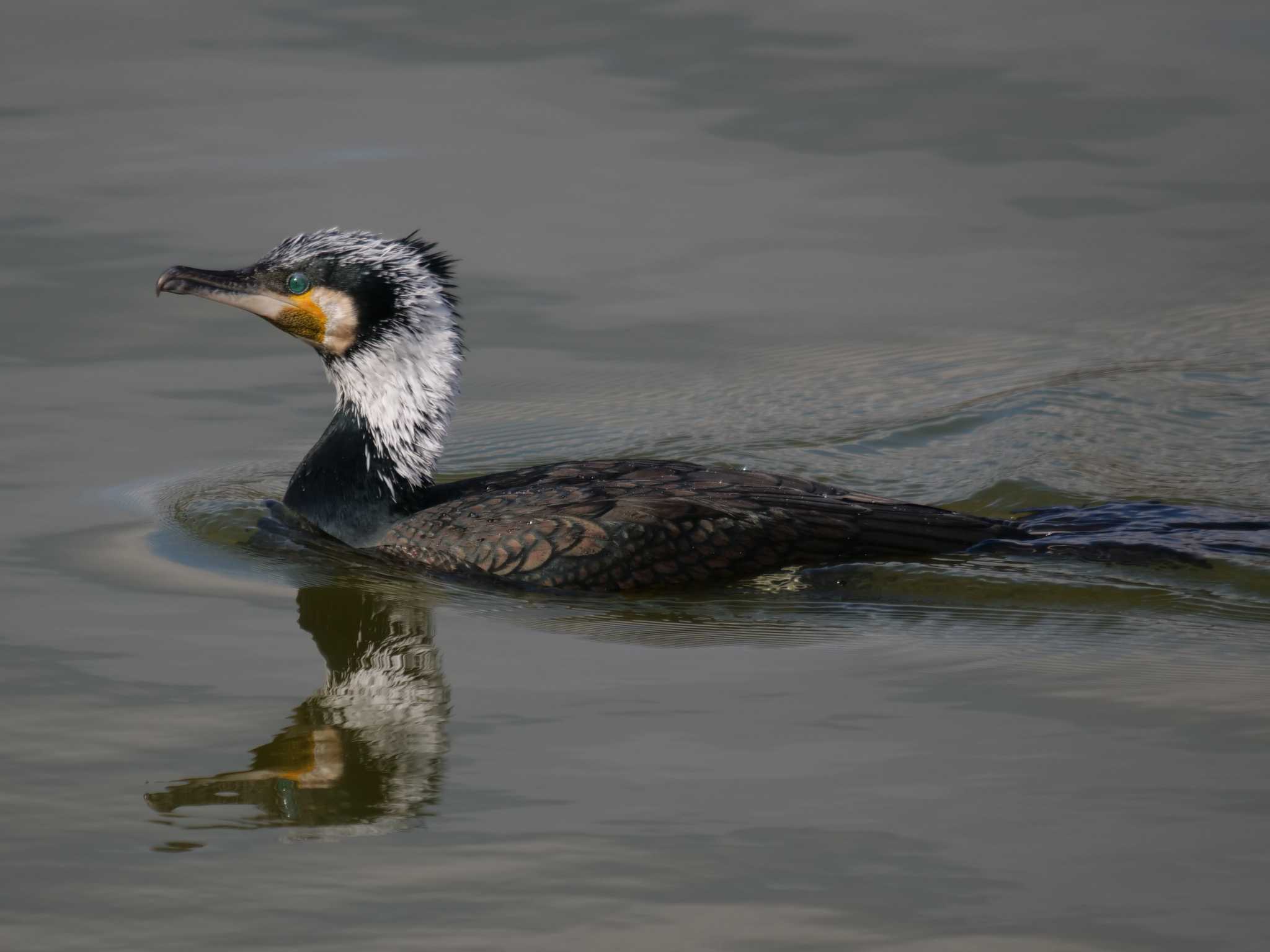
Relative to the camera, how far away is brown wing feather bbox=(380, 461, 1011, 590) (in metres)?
7.50

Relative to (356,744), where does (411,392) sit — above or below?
above

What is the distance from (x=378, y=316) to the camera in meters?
8.05

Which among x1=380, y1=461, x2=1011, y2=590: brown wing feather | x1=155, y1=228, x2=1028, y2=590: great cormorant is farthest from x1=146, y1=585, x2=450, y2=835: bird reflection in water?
x1=155, y1=228, x2=1028, y2=590: great cormorant

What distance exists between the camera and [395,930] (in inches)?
191

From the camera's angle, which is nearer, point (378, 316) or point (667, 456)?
A: point (378, 316)

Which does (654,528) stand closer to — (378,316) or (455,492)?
(455,492)

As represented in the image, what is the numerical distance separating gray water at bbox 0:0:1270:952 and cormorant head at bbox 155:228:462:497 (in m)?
0.71

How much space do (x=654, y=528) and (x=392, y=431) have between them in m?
1.31

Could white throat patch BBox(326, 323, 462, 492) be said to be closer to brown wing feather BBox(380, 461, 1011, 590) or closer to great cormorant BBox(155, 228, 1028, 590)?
great cormorant BBox(155, 228, 1028, 590)

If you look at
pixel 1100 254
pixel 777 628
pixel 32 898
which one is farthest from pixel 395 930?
pixel 1100 254

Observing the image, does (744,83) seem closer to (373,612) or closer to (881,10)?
(881,10)

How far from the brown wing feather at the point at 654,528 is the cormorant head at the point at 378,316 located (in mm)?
367

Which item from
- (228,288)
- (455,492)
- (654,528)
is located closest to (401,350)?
(455,492)

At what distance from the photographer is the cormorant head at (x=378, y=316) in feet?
26.3
